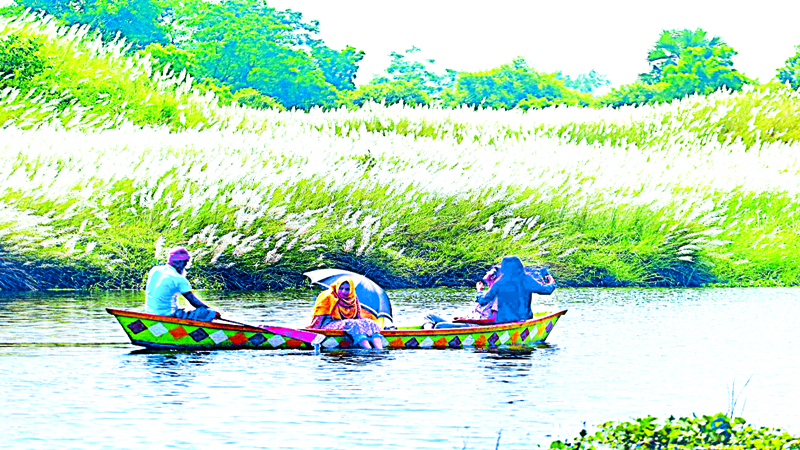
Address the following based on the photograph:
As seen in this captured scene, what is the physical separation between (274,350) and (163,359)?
124 centimetres

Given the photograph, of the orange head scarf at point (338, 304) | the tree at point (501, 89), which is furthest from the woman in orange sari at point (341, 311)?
the tree at point (501, 89)

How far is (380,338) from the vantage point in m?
13.9

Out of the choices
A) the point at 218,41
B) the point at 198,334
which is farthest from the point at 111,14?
the point at 198,334

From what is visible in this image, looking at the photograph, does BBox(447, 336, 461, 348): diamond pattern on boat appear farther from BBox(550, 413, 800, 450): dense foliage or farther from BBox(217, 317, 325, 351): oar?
BBox(550, 413, 800, 450): dense foliage

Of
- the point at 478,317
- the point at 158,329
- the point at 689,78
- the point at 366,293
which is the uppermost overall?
the point at 689,78

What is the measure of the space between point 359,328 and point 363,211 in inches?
321

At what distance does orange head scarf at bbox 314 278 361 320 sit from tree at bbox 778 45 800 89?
184 feet

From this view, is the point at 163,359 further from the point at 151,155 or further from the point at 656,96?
the point at 656,96

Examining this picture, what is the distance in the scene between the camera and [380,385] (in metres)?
11.4

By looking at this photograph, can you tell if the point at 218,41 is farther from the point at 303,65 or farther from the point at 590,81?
the point at 590,81

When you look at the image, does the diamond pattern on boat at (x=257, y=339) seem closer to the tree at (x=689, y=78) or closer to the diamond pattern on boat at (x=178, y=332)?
the diamond pattern on boat at (x=178, y=332)

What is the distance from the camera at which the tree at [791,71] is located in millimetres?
67438

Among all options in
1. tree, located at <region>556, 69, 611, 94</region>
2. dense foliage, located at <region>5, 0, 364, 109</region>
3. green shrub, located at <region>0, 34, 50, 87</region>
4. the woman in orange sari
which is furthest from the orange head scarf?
tree, located at <region>556, 69, 611, 94</region>

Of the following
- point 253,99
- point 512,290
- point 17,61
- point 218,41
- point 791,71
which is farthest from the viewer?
point 791,71
